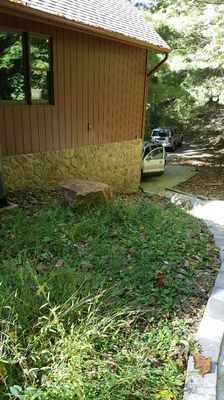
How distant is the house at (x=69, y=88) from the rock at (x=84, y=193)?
4.64 ft

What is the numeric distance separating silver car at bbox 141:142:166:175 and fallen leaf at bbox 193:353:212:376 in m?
12.5

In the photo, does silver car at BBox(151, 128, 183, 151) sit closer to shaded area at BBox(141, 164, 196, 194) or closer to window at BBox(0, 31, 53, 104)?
shaded area at BBox(141, 164, 196, 194)

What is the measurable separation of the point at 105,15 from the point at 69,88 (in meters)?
2.07

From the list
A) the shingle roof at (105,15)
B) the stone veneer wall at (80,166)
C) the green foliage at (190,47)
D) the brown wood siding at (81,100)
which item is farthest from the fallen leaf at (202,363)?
the green foliage at (190,47)

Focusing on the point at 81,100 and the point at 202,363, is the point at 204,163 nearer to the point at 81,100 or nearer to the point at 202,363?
the point at 81,100

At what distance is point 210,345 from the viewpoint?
2.70 meters

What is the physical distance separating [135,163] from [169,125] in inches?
558

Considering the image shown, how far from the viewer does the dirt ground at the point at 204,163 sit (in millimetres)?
13155

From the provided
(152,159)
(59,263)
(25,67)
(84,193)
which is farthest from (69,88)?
(152,159)

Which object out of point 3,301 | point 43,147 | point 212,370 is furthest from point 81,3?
point 212,370

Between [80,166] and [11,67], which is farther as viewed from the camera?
[80,166]

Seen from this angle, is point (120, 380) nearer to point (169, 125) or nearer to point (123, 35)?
point (123, 35)

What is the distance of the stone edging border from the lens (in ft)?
7.39

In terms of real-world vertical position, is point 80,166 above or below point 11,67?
below
